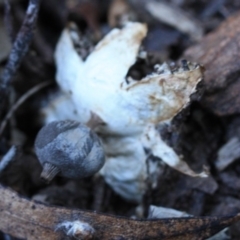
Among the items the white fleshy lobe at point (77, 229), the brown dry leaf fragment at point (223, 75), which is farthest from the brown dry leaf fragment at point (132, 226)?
the brown dry leaf fragment at point (223, 75)

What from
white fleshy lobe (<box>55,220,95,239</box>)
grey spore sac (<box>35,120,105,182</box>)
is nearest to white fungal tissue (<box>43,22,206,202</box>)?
→ grey spore sac (<box>35,120,105,182</box>)

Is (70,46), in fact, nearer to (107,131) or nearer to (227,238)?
(107,131)

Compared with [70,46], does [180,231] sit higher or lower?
lower

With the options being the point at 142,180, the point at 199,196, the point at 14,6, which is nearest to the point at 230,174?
the point at 199,196

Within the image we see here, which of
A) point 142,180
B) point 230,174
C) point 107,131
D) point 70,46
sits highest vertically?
point 70,46

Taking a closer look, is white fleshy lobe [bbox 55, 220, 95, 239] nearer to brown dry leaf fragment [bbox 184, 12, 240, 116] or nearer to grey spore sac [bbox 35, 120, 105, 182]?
grey spore sac [bbox 35, 120, 105, 182]

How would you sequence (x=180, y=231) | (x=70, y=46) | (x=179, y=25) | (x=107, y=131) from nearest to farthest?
1. (x=180, y=231)
2. (x=107, y=131)
3. (x=70, y=46)
4. (x=179, y=25)

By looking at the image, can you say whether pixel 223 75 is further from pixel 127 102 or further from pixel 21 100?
pixel 21 100

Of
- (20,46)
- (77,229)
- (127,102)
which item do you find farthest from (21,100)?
(77,229)
